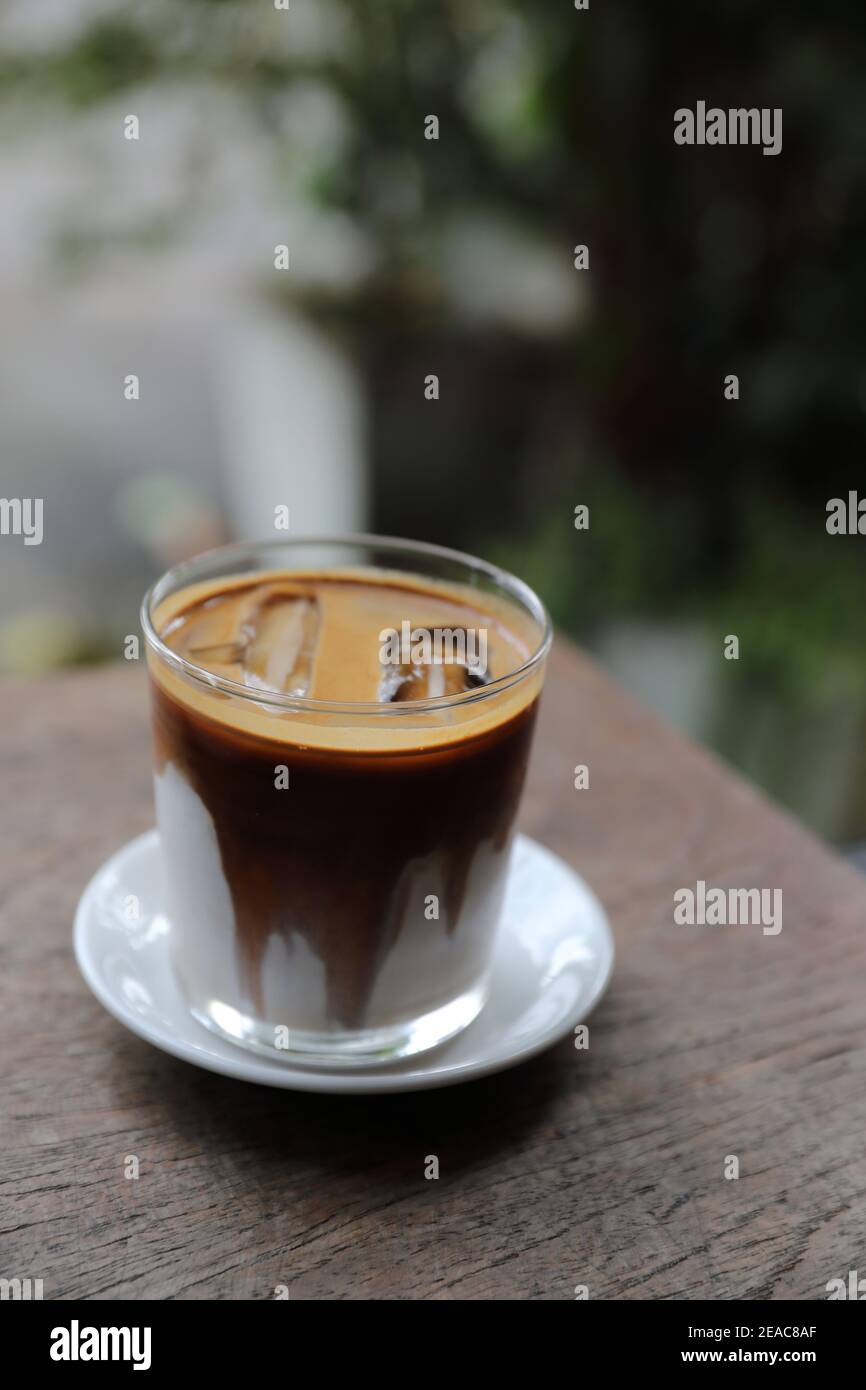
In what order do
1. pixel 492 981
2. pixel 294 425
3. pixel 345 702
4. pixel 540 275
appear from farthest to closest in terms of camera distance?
pixel 294 425 → pixel 540 275 → pixel 492 981 → pixel 345 702

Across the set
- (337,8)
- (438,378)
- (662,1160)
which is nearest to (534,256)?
(438,378)

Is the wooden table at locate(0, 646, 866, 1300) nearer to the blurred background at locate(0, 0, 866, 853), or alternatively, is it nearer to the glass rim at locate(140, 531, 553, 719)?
the glass rim at locate(140, 531, 553, 719)

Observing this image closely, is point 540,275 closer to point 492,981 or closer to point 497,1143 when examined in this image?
point 492,981

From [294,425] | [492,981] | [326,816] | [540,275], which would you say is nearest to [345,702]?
[326,816]

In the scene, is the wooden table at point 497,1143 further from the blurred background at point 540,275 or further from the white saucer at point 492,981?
the blurred background at point 540,275
